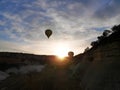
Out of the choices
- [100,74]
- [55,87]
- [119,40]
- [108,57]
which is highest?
[119,40]

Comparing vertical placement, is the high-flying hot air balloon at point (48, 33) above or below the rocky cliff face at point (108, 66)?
above

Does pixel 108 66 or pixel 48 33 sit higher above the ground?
pixel 48 33

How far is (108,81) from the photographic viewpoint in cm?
1004

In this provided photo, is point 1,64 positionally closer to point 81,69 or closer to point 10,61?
A: point 10,61

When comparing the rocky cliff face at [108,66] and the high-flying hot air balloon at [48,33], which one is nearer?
the rocky cliff face at [108,66]

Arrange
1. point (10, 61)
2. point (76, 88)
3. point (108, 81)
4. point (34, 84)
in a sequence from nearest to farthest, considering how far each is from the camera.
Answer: point (108, 81)
point (76, 88)
point (34, 84)
point (10, 61)

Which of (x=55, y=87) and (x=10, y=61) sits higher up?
(x=10, y=61)

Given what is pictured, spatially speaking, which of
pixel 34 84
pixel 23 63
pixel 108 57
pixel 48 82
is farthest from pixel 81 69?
pixel 23 63

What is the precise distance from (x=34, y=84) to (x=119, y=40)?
1037 centimetres

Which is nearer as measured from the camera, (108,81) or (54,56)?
(108,81)

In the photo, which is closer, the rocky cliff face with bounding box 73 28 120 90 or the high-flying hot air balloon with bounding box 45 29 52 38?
the rocky cliff face with bounding box 73 28 120 90

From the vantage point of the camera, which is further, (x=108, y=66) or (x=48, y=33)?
(x=48, y=33)

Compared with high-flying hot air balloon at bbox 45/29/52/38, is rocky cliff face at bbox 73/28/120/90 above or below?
below

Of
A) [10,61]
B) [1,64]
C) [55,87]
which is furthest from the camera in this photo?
[10,61]
